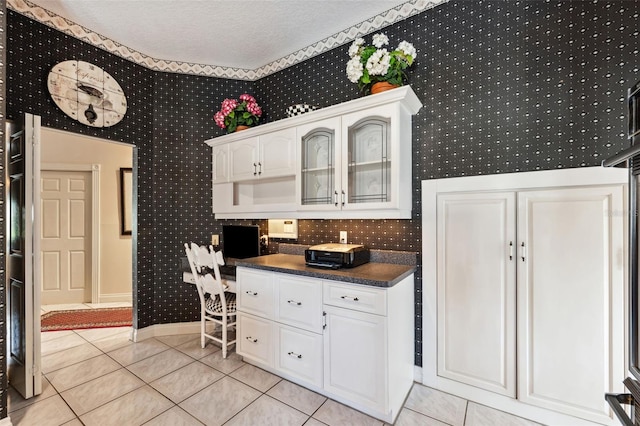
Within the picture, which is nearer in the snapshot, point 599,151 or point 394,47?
point 599,151

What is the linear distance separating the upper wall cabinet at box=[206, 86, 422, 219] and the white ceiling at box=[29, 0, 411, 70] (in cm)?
89

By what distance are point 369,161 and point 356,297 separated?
1034 mm

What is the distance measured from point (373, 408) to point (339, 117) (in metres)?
2.09

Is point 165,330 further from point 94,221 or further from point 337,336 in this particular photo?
point 94,221

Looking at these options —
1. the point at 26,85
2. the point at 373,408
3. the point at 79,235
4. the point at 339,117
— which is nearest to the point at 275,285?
the point at 373,408

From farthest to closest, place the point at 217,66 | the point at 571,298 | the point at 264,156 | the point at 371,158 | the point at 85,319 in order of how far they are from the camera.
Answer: the point at 85,319 < the point at 217,66 < the point at 264,156 < the point at 371,158 < the point at 571,298

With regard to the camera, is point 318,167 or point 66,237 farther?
point 66,237

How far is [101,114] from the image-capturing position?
277 centimetres

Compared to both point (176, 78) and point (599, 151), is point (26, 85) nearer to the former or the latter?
point (176, 78)

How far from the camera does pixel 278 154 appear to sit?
2.71m

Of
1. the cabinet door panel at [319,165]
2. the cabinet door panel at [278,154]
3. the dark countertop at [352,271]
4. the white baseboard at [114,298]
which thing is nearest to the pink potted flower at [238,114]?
the cabinet door panel at [278,154]

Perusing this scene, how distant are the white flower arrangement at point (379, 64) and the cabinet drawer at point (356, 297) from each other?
1.53 m

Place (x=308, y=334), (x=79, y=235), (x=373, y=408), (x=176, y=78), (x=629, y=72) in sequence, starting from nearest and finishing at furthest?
(x=629, y=72), (x=373, y=408), (x=308, y=334), (x=176, y=78), (x=79, y=235)

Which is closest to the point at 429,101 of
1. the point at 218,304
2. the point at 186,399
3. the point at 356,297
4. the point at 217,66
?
the point at 356,297
